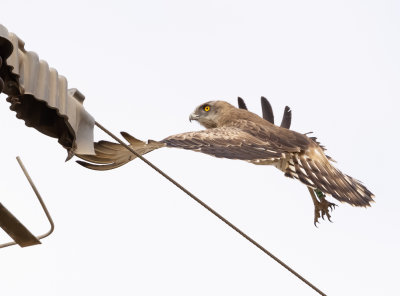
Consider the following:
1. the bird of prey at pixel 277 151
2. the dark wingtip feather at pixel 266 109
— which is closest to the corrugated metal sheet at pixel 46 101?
the bird of prey at pixel 277 151

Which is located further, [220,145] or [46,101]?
[220,145]

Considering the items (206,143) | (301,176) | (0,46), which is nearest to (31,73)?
(0,46)

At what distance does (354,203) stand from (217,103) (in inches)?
97.3

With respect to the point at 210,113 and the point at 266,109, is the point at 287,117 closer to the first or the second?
the point at 266,109

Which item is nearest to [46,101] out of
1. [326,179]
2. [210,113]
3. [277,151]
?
[277,151]

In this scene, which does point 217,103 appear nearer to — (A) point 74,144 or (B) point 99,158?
(B) point 99,158

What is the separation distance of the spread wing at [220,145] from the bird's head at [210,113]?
1127mm

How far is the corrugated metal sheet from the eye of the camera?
2.73 meters

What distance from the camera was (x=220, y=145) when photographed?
15.6 feet

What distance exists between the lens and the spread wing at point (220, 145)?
368cm

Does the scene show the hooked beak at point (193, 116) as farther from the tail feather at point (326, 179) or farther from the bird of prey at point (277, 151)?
the tail feather at point (326, 179)

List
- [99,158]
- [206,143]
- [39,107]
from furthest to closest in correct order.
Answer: [206,143]
[99,158]
[39,107]

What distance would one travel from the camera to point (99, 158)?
363 centimetres

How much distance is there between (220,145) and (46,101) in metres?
2.06
